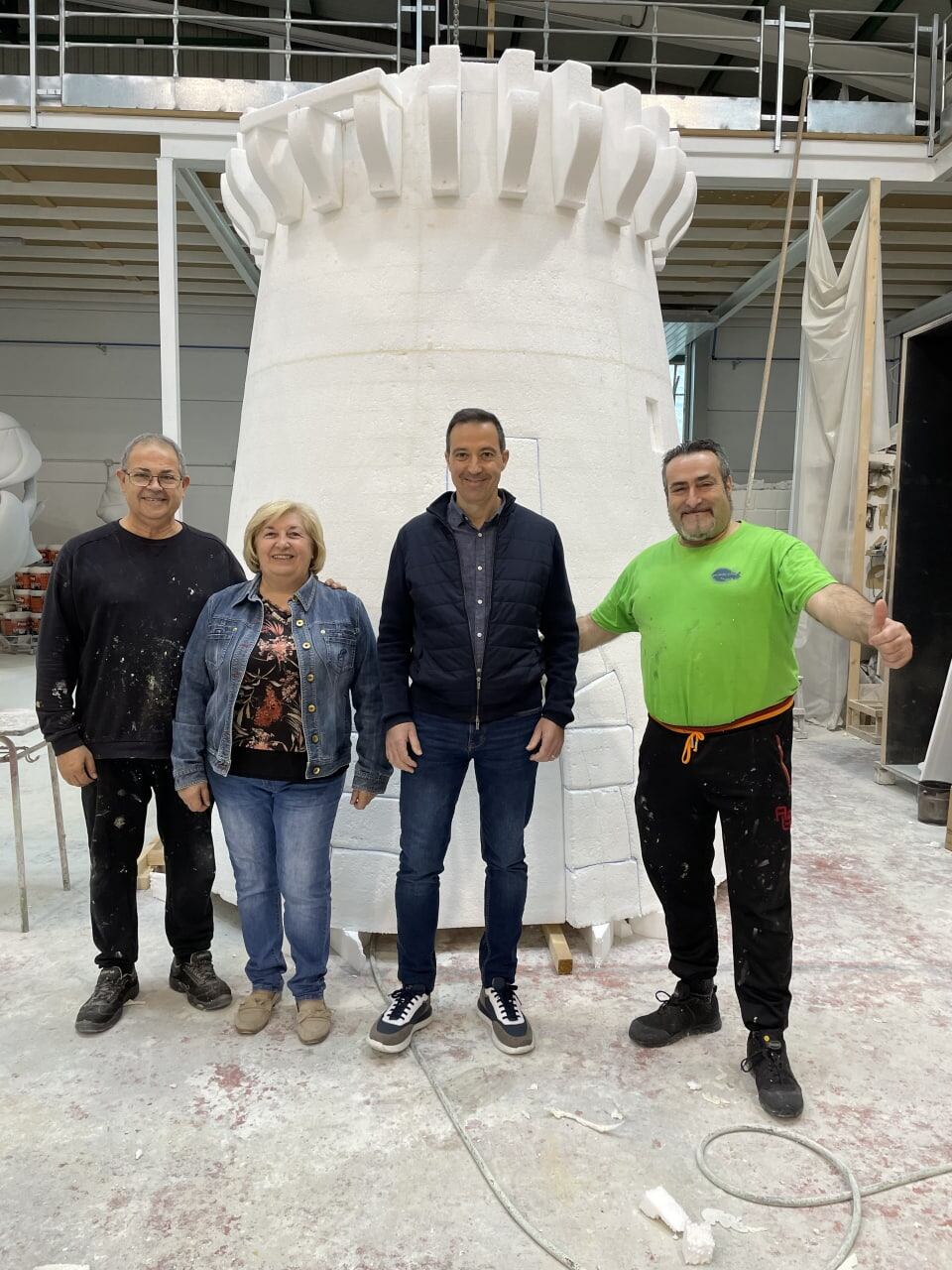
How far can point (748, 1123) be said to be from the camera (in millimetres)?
2484

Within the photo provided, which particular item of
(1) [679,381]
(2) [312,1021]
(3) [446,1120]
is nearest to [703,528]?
(3) [446,1120]

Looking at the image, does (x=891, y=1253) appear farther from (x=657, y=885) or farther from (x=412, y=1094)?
(x=412, y=1094)

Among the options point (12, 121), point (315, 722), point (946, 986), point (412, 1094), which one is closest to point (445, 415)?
point (315, 722)

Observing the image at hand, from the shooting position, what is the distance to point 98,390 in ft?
45.9

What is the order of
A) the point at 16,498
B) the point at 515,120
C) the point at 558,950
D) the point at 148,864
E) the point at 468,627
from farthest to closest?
the point at 16,498
the point at 148,864
the point at 558,950
the point at 515,120
the point at 468,627

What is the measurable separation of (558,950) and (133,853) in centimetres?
164

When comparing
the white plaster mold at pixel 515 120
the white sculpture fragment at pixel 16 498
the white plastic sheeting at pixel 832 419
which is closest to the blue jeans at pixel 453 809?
the white plaster mold at pixel 515 120

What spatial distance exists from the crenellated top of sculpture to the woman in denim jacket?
5.25ft

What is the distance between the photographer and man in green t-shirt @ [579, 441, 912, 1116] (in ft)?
8.17

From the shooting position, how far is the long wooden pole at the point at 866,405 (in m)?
7.28

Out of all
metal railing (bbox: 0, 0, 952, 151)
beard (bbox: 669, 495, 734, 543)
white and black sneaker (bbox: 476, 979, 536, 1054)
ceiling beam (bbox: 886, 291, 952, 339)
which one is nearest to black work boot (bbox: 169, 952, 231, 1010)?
white and black sneaker (bbox: 476, 979, 536, 1054)

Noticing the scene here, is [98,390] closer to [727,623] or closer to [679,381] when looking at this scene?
[679,381]

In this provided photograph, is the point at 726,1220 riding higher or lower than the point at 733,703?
lower

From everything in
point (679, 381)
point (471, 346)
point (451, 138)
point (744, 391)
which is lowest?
point (471, 346)
